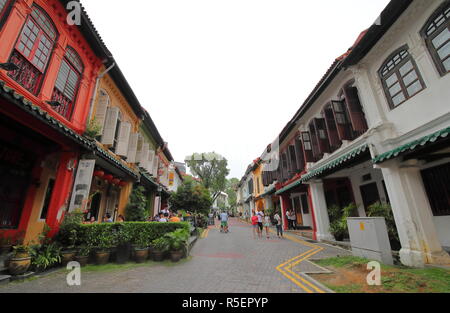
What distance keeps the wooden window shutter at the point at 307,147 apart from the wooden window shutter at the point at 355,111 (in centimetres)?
361

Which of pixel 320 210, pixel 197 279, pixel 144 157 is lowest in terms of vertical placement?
pixel 197 279

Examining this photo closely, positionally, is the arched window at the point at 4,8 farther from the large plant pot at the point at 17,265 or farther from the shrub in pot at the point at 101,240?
the shrub in pot at the point at 101,240

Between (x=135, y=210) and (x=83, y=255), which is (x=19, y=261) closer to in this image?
(x=83, y=255)

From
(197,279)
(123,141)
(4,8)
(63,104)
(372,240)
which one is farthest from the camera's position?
(123,141)

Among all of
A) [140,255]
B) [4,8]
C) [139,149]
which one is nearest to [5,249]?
[140,255]

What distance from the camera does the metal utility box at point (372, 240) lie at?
5.59 meters

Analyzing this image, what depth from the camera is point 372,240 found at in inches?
230

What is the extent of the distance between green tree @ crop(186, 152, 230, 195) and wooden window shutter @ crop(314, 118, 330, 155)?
24.7 metres

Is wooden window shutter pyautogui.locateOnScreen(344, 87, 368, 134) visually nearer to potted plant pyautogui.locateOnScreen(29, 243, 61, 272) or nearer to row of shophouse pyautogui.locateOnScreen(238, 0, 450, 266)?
row of shophouse pyautogui.locateOnScreen(238, 0, 450, 266)

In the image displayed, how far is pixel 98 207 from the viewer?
9.83 m

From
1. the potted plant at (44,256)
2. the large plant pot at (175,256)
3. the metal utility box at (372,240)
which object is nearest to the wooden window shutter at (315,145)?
the metal utility box at (372,240)

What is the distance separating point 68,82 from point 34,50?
142 cm
